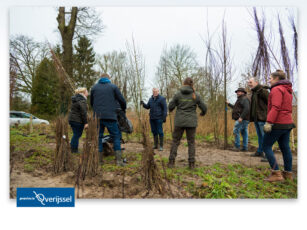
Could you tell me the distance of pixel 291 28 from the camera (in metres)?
2.92

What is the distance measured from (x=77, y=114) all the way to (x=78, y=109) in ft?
0.30

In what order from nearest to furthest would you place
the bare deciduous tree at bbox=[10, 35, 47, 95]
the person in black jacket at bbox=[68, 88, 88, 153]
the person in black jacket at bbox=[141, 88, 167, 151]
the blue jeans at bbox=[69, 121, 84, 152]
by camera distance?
1. the bare deciduous tree at bbox=[10, 35, 47, 95]
2. the person in black jacket at bbox=[68, 88, 88, 153]
3. the blue jeans at bbox=[69, 121, 84, 152]
4. the person in black jacket at bbox=[141, 88, 167, 151]

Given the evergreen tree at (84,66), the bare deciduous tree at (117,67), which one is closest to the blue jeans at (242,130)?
the bare deciduous tree at (117,67)

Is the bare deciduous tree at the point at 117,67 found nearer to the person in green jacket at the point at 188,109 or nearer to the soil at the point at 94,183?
the person in green jacket at the point at 188,109

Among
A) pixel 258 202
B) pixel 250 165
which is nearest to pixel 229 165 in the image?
pixel 250 165

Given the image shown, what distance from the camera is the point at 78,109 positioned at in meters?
3.51

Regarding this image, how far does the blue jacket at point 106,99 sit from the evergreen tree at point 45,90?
0.83 meters

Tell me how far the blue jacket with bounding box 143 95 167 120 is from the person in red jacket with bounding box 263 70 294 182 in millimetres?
2049

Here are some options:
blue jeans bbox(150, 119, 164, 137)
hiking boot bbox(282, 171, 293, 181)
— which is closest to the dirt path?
hiking boot bbox(282, 171, 293, 181)

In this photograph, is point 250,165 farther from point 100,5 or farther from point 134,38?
point 100,5

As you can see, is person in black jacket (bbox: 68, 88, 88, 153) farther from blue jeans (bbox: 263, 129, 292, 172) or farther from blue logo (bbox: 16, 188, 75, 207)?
blue jeans (bbox: 263, 129, 292, 172)

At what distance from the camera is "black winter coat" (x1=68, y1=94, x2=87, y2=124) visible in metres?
3.34

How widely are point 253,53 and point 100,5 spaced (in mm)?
2425

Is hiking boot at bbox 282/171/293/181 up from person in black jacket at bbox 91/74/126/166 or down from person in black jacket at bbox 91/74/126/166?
down
